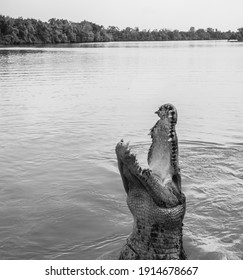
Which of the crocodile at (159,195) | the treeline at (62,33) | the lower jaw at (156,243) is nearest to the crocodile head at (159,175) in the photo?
the crocodile at (159,195)

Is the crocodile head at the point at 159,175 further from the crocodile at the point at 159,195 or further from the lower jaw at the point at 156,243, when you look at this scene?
the lower jaw at the point at 156,243

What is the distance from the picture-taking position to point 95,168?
31.3 ft

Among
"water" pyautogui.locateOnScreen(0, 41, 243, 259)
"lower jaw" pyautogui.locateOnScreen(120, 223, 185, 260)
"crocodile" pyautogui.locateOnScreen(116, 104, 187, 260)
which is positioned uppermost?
"crocodile" pyautogui.locateOnScreen(116, 104, 187, 260)

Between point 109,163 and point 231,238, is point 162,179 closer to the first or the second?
point 231,238

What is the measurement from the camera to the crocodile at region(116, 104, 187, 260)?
4410 mm

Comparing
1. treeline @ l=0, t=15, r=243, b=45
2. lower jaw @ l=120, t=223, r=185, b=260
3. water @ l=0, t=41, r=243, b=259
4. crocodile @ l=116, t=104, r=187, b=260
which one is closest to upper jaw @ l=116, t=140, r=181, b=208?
crocodile @ l=116, t=104, r=187, b=260

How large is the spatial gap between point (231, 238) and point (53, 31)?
3603 inches

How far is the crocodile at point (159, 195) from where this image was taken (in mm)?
4410

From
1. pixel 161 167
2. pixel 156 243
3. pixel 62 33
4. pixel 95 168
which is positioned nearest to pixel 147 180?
pixel 161 167

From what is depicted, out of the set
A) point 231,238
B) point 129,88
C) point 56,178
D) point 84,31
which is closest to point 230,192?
point 231,238

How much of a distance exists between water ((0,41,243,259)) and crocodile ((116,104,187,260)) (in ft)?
4.67

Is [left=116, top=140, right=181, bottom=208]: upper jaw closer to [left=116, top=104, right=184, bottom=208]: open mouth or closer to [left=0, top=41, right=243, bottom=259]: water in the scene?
[left=116, top=104, right=184, bottom=208]: open mouth

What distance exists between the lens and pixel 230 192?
819 centimetres

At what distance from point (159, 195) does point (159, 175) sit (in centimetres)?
25
